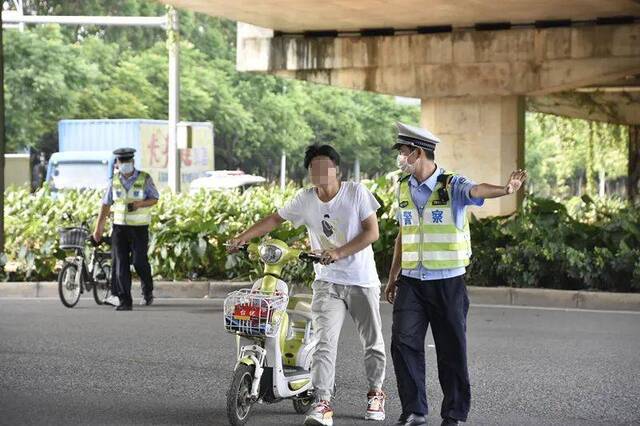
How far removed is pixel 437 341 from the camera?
8539mm

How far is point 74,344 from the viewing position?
13016mm

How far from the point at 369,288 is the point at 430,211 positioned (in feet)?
2.42

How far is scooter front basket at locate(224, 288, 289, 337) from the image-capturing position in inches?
331

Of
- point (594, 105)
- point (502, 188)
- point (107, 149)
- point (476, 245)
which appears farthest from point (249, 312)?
point (594, 105)

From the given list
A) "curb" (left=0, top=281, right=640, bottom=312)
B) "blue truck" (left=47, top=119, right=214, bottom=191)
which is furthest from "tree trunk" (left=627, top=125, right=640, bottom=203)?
"curb" (left=0, top=281, right=640, bottom=312)

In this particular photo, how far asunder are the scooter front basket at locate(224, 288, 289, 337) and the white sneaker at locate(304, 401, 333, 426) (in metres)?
0.54

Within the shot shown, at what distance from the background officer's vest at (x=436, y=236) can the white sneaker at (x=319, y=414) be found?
36.4 inches

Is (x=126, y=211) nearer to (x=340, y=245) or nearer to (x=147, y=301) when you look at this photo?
(x=147, y=301)

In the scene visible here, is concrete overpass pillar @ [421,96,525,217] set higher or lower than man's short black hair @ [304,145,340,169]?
higher

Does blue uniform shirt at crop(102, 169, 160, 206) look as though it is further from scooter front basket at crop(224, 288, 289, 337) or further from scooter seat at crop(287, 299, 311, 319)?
scooter front basket at crop(224, 288, 289, 337)

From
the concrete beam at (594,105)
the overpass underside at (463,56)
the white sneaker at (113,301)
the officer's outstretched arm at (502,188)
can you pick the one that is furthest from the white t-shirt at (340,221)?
the concrete beam at (594,105)

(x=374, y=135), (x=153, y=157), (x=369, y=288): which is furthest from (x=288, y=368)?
(x=374, y=135)

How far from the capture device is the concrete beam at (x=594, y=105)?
4744 centimetres

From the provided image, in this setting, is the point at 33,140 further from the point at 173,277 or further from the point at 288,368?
the point at 288,368
